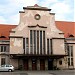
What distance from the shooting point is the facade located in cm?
5228

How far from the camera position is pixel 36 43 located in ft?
173

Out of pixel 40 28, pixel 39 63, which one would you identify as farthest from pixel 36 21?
pixel 39 63

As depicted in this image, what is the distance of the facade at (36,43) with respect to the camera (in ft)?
172

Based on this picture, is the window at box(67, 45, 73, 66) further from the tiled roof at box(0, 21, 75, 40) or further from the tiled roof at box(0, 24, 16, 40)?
the tiled roof at box(0, 24, 16, 40)

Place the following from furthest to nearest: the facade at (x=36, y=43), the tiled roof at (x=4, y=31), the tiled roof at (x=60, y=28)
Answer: the tiled roof at (x=60, y=28), the tiled roof at (x=4, y=31), the facade at (x=36, y=43)

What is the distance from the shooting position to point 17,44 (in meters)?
52.5

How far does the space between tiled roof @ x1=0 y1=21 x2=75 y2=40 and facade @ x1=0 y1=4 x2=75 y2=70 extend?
106cm

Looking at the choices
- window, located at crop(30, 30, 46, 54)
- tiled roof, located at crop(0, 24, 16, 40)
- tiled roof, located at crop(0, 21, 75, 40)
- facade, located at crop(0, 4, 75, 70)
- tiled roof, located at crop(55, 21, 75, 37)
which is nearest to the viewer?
facade, located at crop(0, 4, 75, 70)

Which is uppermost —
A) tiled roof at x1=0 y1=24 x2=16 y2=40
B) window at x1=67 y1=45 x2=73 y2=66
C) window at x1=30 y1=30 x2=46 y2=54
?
tiled roof at x1=0 y1=24 x2=16 y2=40

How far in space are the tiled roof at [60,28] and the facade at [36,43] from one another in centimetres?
106

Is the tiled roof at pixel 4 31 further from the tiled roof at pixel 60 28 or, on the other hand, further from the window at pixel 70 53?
the window at pixel 70 53

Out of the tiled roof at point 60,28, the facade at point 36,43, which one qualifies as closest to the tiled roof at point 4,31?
the tiled roof at point 60,28

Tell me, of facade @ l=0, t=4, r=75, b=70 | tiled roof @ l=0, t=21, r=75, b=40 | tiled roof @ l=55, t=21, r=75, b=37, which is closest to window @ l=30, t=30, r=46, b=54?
facade @ l=0, t=4, r=75, b=70

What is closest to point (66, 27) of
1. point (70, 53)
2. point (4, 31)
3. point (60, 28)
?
point (60, 28)
